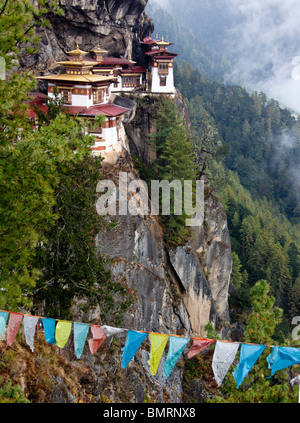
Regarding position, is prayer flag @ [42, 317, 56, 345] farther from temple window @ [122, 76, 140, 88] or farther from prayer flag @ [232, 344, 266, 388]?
temple window @ [122, 76, 140, 88]

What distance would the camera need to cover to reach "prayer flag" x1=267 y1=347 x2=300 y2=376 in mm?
10459

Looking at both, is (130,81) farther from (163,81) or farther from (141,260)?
(141,260)

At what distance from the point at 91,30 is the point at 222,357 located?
3276cm

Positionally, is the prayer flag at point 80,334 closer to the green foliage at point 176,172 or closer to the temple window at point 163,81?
the green foliage at point 176,172

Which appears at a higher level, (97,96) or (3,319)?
(97,96)

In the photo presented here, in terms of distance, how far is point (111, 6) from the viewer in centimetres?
3694

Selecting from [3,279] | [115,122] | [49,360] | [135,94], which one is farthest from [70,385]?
[135,94]

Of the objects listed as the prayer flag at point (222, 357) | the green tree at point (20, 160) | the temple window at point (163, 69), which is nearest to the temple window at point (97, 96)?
the temple window at point (163, 69)

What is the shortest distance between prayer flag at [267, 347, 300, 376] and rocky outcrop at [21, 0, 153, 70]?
27115mm

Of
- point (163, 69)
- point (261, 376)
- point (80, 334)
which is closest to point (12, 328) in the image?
point (80, 334)

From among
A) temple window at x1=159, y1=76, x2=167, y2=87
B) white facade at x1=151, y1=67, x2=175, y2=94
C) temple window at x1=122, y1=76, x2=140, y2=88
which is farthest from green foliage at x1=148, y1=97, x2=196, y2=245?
temple window at x1=122, y1=76, x2=140, y2=88

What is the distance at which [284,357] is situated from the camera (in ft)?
35.0

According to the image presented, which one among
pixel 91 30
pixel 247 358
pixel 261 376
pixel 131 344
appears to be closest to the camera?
pixel 247 358

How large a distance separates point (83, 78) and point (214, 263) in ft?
62.3
